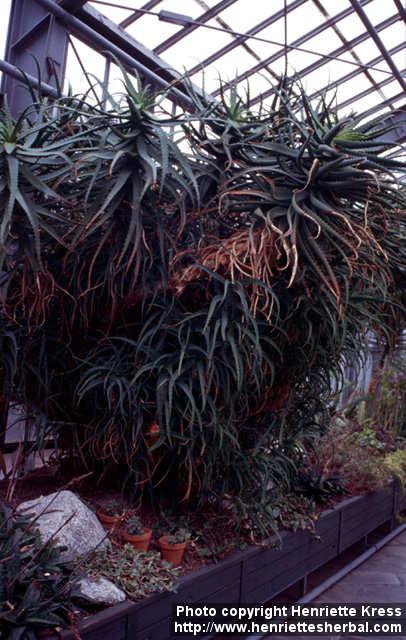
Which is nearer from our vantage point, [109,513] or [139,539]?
[139,539]

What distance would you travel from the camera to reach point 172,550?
2.67 m

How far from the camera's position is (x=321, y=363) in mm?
3049

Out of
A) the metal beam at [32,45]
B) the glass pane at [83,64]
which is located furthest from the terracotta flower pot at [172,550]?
the glass pane at [83,64]

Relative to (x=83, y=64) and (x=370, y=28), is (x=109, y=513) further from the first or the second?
(x=370, y=28)

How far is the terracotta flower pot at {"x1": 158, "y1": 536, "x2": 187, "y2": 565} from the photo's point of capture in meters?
2.66

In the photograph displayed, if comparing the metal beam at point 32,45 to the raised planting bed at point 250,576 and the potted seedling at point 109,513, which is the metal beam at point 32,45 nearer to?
the potted seedling at point 109,513

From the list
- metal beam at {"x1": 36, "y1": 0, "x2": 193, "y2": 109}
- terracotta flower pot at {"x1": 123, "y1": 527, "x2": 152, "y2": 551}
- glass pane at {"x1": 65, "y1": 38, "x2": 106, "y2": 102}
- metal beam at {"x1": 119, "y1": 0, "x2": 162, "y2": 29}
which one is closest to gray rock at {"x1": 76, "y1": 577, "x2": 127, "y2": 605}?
terracotta flower pot at {"x1": 123, "y1": 527, "x2": 152, "y2": 551}

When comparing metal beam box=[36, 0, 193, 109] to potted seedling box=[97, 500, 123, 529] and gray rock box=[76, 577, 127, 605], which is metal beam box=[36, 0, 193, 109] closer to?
potted seedling box=[97, 500, 123, 529]

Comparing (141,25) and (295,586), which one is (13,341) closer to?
(295,586)

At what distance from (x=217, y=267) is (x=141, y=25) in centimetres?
359

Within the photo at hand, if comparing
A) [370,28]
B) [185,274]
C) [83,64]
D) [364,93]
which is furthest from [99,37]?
[364,93]

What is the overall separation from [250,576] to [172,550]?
51cm

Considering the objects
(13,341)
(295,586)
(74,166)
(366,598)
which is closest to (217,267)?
(74,166)

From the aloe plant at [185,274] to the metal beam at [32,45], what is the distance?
1.66 meters
